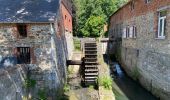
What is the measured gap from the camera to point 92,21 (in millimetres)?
36125

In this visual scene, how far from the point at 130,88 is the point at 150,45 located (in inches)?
139

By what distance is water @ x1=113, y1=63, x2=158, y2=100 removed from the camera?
1559cm

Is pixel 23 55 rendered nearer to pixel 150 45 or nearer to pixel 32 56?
pixel 32 56

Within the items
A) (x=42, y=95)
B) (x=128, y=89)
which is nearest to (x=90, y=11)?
(x=128, y=89)

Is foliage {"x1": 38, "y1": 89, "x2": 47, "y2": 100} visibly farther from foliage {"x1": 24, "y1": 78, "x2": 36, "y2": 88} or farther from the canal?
the canal

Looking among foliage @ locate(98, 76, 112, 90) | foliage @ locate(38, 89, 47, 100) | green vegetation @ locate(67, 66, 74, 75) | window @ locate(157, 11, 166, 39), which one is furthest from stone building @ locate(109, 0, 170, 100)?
foliage @ locate(38, 89, 47, 100)

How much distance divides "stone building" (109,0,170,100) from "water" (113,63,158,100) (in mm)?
371

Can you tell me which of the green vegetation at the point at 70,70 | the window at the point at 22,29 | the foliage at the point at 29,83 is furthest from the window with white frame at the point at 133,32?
the foliage at the point at 29,83

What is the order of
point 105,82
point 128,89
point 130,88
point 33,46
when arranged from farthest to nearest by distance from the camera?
point 130,88
point 128,89
point 105,82
point 33,46

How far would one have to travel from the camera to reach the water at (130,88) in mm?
15590

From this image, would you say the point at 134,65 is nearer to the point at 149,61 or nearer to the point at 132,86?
the point at 132,86

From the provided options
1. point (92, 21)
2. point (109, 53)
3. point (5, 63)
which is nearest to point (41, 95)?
point (5, 63)

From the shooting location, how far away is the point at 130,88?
1789 cm

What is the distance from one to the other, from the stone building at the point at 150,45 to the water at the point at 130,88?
0.37 m
